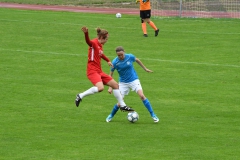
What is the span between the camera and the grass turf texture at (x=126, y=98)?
13797 mm

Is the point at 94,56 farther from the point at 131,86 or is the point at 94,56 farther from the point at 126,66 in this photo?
the point at 131,86

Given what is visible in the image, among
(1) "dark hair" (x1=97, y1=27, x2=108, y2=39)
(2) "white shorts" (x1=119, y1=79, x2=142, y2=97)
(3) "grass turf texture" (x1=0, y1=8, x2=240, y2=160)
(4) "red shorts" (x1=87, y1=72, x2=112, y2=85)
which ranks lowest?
(3) "grass turf texture" (x1=0, y1=8, x2=240, y2=160)

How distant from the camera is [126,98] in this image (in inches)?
755

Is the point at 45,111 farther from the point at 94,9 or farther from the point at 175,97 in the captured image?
the point at 94,9

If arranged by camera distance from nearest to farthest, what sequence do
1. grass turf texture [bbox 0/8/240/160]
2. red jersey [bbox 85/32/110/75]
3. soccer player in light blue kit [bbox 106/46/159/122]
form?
grass turf texture [bbox 0/8/240/160]
soccer player in light blue kit [bbox 106/46/159/122]
red jersey [bbox 85/32/110/75]

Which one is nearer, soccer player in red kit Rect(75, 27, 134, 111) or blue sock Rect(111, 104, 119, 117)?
soccer player in red kit Rect(75, 27, 134, 111)

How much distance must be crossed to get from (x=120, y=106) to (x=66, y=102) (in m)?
3.18

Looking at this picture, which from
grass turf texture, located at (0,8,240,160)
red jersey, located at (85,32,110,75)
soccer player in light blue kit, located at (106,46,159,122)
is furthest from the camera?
red jersey, located at (85,32,110,75)

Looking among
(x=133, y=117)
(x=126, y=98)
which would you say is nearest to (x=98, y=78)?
(x=133, y=117)

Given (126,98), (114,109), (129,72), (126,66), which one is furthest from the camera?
(126,98)

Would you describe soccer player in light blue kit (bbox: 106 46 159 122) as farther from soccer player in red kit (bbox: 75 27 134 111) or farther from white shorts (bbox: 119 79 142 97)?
soccer player in red kit (bbox: 75 27 134 111)

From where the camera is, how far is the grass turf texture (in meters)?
13.8

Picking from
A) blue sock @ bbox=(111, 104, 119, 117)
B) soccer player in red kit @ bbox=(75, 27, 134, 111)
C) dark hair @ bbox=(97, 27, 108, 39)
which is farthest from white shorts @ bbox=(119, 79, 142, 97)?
dark hair @ bbox=(97, 27, 108, 39)

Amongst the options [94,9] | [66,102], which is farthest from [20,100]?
[94,9]
